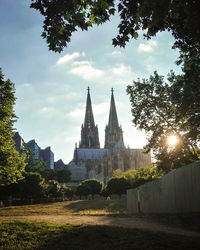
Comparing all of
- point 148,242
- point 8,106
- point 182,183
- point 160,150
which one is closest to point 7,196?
point 8,106

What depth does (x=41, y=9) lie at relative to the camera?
265 inches

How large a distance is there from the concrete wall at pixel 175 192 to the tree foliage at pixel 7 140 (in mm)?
10725

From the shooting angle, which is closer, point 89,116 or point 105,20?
point 105,20

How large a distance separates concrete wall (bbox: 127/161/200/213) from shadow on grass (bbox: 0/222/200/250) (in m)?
4.23

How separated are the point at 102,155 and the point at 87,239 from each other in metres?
96.8

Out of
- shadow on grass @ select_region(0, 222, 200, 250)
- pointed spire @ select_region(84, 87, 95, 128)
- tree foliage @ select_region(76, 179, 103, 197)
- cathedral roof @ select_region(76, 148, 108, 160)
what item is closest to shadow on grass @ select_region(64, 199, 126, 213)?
shadow on grass @ select_region(0, 222, 200, 250)

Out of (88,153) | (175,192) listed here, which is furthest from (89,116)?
(175,192)

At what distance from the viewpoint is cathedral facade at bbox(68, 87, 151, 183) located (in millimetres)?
80625

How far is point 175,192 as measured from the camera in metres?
13.2

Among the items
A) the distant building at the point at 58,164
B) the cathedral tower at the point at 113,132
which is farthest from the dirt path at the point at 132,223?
the distant building at the point at 58,164

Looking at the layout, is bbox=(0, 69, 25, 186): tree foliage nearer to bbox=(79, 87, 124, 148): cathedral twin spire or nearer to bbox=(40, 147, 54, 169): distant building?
bbox=(79, 87, 124, 148): cathedral twin spire

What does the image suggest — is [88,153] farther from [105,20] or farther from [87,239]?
[105,20]

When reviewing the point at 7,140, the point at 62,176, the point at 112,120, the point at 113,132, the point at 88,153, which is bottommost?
the point at 62,176

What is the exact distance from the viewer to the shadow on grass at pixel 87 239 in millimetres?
6625
